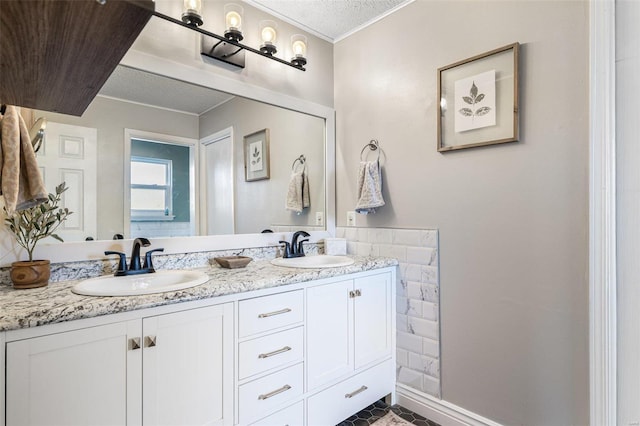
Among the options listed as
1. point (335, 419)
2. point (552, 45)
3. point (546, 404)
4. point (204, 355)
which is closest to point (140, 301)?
point (204, 355)

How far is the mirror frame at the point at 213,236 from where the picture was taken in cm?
147

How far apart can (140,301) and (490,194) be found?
1.60 metres

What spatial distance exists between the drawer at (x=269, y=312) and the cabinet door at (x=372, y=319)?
0.41m

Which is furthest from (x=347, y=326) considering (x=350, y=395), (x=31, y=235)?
(x=31, y=235)

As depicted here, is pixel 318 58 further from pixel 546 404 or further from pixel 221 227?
pixel 546 404

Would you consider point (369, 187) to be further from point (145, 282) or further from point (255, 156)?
point (145, 282)

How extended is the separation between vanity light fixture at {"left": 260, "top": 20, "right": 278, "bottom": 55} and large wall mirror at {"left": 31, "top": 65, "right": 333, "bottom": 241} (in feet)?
1.01

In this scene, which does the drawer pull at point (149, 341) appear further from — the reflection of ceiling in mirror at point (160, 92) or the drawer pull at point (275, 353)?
the reflection of ceiling in mirror at point (160, 92)

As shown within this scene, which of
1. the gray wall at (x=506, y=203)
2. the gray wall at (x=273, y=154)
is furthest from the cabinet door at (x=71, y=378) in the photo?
the gray wall at (x=506, y=203)

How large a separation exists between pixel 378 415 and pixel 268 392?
0.82 metres

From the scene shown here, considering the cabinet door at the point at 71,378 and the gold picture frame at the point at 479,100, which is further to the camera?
the gold picture frame at the point at 479,100

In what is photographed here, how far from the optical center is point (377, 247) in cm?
219

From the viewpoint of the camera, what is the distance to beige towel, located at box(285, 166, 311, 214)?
228cm

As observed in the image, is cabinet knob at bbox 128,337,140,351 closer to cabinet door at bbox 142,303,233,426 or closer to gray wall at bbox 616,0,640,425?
cabinet door at bbox 142,303,233,426
